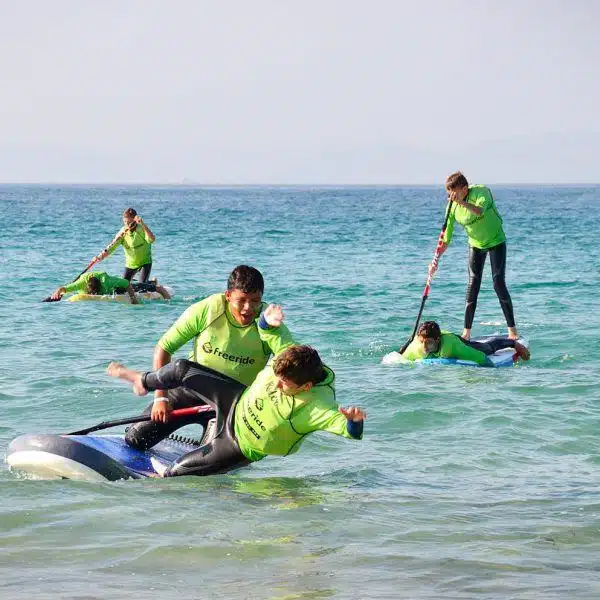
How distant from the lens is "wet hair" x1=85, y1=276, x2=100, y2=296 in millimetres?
20234

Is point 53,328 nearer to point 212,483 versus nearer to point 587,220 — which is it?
point 212,483

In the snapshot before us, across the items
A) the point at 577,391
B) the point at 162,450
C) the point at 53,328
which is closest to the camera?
the point at 162,450

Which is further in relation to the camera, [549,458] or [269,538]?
[549,458]

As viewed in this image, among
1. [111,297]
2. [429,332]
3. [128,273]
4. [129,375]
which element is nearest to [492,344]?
[429,332]

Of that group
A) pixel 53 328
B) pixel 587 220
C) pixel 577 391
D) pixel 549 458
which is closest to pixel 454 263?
pixel 53 328

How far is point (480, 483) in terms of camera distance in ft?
29.0

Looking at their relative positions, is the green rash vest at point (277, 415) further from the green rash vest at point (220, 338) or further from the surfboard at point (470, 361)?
the surfboard at point (470, 361)

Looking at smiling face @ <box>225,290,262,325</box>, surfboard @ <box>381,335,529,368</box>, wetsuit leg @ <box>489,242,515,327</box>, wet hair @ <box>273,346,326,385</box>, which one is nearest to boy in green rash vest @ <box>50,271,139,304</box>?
surfboard @ <box>381,335,529,368</box>

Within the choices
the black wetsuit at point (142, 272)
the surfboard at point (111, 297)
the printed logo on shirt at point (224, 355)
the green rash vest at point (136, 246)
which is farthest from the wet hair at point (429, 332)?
the black wetsuit at point (142, 272)

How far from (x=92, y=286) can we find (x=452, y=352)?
877 centimetres

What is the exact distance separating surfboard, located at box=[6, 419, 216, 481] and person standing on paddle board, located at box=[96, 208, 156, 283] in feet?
36.7

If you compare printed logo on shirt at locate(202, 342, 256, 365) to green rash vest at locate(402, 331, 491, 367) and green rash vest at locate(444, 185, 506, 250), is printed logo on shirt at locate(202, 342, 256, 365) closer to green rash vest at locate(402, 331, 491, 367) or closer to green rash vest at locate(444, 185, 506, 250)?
green rash vest at locate(402, 331, 491, 367)

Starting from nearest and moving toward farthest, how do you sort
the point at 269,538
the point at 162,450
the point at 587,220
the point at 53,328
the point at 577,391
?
the point at 269,538 < the point at 162,450 < the point at 577,391 < the point at 53,328 < the point at 587,220

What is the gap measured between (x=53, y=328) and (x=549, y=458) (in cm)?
960
